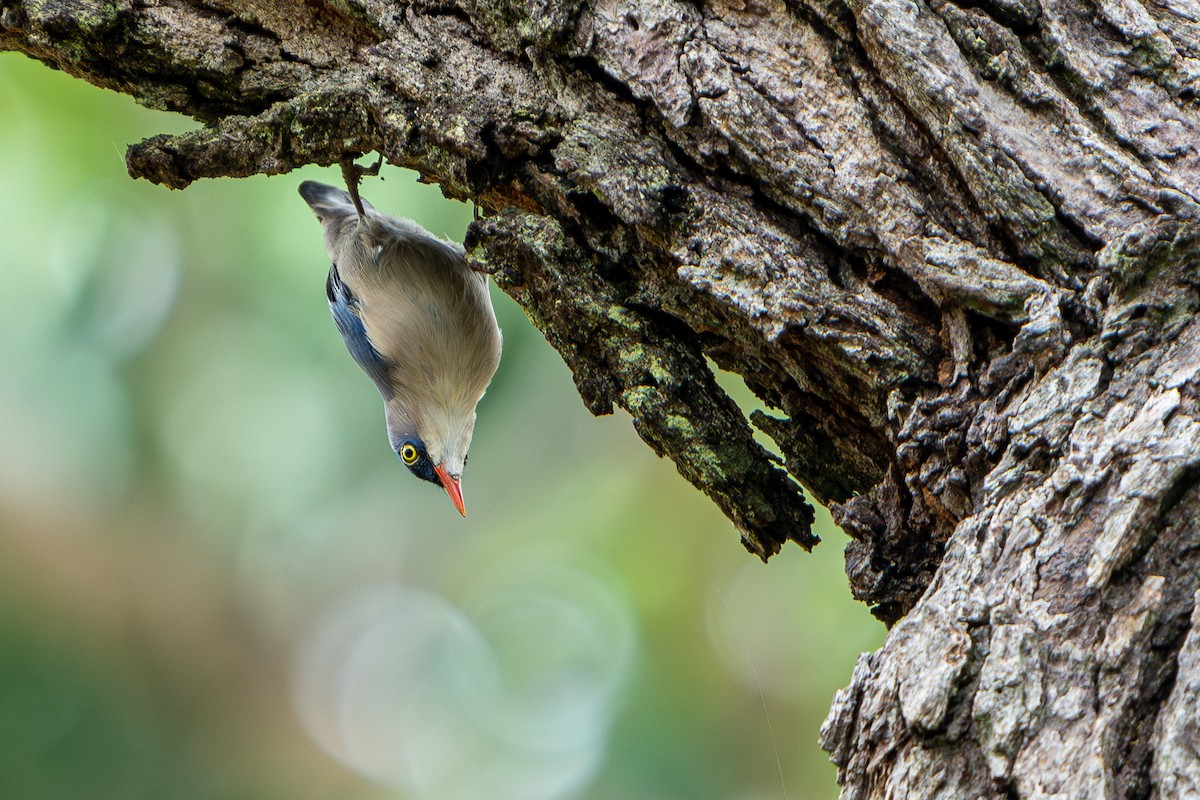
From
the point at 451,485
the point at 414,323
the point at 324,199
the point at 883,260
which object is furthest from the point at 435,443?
the point at 883,260

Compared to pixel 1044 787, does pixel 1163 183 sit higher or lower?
higher

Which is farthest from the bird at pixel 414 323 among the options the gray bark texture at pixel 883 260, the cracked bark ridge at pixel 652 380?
the cracked bark ridge at pixel 652 380

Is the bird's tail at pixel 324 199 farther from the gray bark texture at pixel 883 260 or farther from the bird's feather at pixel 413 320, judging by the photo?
the gray bark texture at pixel 883 260

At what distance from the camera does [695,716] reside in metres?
4.54

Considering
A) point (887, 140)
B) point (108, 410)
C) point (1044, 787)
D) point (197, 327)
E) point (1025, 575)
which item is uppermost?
point (197, 327)

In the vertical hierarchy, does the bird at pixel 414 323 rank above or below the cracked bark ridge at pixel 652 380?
above

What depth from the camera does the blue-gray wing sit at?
3.96 m

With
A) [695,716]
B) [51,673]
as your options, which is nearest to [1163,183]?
[695,716]

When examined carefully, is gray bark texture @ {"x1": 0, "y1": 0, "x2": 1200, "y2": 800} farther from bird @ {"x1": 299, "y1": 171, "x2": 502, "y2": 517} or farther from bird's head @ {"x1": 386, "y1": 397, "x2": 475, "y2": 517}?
bird's head @ {"x1": 386, "y1": 397, "x2": 475, "y2": 517}

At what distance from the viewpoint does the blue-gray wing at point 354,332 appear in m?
3.96

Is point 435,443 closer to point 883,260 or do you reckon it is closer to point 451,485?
point 451,485

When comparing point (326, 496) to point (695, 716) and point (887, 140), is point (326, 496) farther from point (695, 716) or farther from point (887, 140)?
point (887, 140)

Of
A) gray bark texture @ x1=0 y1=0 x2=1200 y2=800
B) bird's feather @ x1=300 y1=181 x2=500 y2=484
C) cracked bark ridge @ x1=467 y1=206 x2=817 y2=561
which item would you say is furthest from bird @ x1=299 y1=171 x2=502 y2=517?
cracked bark ridge @ x1=467 y1=206 x2=817 y2=561

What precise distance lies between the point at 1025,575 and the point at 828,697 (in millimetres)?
3128
